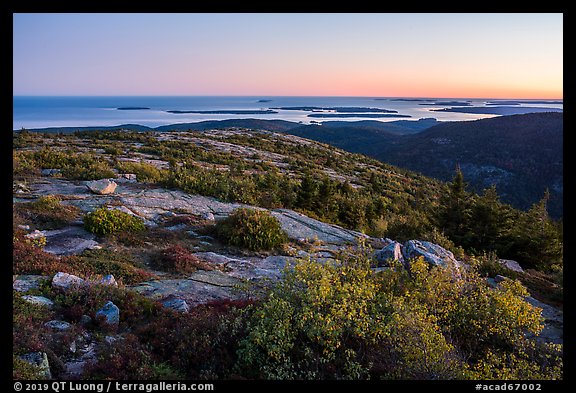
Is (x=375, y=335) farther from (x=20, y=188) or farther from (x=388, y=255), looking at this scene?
(x=20, y=188)

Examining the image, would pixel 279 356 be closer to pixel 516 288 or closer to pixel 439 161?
pixel 516 288

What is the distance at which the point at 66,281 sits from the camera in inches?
229

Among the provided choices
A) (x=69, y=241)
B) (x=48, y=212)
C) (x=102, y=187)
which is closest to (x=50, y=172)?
(x=102, y=187)

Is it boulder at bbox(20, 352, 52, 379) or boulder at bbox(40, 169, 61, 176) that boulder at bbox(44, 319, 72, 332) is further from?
boulder at bbox(40, 169, 61, 176)

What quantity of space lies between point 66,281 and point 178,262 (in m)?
2.13

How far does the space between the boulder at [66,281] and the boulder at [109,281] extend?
0.96 feet

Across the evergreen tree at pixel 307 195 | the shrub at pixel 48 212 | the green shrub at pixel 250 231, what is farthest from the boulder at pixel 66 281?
the evergreen tree at pixel 307 195

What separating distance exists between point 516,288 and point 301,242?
5.60 meters

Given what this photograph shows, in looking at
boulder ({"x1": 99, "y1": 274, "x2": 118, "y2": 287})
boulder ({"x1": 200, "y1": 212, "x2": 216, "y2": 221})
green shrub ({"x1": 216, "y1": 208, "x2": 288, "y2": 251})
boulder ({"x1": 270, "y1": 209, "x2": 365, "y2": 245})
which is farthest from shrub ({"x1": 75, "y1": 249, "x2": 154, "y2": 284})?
boulder ({"x1": 270, "y1": 209, "x2": 365, "y2": 245})

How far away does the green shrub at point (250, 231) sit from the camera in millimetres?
9289

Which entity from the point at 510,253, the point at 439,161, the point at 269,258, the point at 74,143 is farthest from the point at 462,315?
the point at 439,161

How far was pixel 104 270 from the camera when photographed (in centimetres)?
674

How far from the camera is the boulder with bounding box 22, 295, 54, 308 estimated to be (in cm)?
523

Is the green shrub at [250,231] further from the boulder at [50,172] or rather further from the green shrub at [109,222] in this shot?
the boulder at [50,172]
